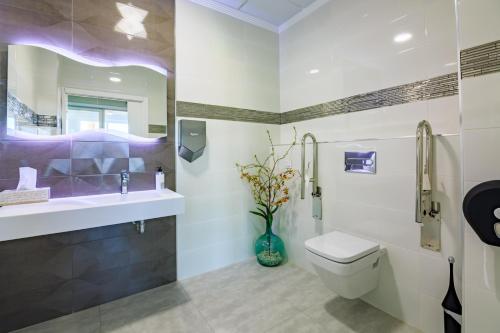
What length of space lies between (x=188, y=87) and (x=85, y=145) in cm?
98

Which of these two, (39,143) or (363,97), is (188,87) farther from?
(363,97)

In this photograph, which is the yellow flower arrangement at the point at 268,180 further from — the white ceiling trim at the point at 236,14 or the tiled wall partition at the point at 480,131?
the tiled wall partition at the point at 480,131

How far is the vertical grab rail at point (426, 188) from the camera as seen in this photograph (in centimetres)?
143

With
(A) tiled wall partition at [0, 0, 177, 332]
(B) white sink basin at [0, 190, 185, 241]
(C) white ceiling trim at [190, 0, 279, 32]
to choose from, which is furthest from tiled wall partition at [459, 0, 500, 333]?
(A) tiled wall partition at [0, 0, 177, 332]

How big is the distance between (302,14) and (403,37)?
1.15m

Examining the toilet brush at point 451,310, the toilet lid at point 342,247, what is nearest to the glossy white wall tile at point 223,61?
the toilet lid at point 342,247

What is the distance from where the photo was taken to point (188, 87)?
2172 mm

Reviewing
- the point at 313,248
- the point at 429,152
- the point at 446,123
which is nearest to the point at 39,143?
the point at 313,248

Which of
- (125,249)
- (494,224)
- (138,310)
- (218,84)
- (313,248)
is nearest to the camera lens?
(494,224)

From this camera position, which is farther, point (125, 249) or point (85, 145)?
point (125, 249)

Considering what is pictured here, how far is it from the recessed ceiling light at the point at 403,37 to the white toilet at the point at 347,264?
148 cm

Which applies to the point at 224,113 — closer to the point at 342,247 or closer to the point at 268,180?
the point at 268,180

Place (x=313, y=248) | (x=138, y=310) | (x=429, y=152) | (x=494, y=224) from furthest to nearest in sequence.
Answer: (x=138, y=310) → (x=313, y=248) → (x=429, y=152) → (x=494, y=224)

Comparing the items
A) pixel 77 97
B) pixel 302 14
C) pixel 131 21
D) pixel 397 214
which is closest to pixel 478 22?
pixel 397 214
